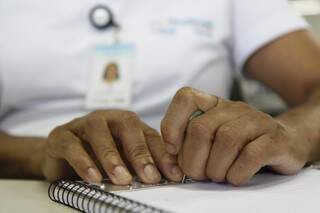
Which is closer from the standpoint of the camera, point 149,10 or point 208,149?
point 208,149

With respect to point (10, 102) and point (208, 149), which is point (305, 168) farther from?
point (10, 102)

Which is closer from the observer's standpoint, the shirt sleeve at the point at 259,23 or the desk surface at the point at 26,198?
the desk surface at the point at 26,198

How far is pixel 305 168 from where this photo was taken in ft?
2.18

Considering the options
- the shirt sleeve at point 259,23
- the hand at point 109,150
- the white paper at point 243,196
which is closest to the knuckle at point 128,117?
the hand at point 109,150

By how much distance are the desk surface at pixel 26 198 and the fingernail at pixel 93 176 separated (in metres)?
0.04

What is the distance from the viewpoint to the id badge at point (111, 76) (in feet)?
3.07

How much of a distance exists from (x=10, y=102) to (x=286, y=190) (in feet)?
1.82

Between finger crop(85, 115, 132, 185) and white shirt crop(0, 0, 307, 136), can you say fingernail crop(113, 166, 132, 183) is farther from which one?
white shirt crop(0, 0, 307, 136)

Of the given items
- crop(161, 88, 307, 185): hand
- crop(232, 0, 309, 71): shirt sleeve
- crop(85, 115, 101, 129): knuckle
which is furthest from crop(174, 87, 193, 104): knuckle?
crop(232, 0, 309, 71): shirt sleeve

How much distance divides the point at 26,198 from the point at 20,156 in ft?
0.69

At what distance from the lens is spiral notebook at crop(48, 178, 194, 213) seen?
0.47m

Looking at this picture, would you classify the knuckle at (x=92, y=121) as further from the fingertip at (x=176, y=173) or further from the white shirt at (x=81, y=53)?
the white shirt at (x=81, y=53)

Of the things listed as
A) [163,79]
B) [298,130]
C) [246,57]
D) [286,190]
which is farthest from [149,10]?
[286,190]

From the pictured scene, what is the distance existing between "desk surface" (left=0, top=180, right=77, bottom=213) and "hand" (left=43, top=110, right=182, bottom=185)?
0.03 m
